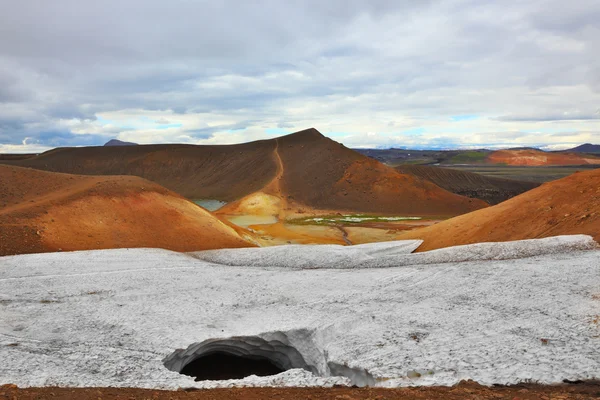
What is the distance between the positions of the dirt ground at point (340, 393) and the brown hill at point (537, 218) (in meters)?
16.0

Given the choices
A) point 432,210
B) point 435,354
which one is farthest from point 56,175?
point 432,210

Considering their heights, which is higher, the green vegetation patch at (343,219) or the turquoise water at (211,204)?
the turquoise water at (211,204)

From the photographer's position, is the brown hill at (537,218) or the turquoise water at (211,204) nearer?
the brown hill at (537,218)

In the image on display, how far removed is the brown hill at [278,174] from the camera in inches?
2689

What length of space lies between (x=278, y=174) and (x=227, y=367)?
2624 inches

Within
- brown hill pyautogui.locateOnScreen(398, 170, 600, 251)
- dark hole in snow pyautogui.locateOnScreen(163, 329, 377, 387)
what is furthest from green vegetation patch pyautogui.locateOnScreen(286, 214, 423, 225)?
dark hole in snow pyautogui.locateOnScreen(163, 329, 377, 387)

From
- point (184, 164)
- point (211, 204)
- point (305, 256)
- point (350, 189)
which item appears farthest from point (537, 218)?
point (184, 164)

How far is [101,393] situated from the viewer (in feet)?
28.6

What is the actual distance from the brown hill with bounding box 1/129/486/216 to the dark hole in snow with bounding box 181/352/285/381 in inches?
1957

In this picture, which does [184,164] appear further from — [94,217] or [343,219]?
[94,217]

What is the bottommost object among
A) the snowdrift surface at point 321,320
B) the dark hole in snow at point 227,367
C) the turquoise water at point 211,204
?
the dark hole in snow at point 227,367

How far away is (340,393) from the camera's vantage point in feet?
28.9

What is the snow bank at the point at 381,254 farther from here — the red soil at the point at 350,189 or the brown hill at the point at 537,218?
the red soil at the point at 350,189

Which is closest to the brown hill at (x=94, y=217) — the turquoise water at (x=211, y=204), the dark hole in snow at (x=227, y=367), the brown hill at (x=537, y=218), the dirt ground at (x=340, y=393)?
the brown hill at (x=537, y=218)
